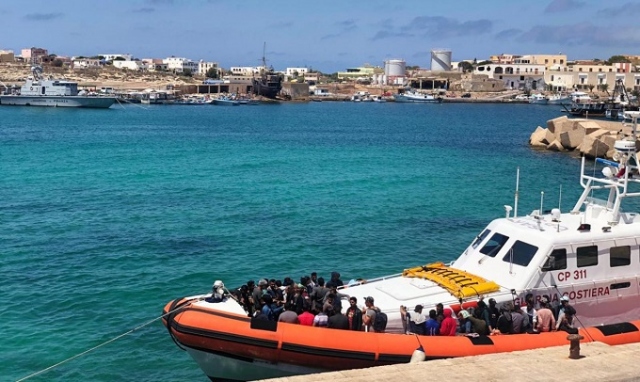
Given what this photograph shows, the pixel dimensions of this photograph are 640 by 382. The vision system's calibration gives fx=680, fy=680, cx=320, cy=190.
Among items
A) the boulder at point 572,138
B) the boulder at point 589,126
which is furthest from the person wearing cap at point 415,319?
the boulder at point 572,138

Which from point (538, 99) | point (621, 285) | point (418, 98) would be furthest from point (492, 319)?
point (418, 98)

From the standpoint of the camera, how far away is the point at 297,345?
1136 cm

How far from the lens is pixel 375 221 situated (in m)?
27.5

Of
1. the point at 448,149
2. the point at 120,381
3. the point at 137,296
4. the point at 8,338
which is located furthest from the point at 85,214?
the point at 448,149

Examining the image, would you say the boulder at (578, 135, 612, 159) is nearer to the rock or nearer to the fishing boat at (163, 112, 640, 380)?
the rock

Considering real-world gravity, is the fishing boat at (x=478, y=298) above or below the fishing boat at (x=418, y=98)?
below

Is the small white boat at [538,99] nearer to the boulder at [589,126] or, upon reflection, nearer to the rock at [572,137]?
the rock at [572,137]

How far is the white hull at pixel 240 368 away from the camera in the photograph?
1157 cm

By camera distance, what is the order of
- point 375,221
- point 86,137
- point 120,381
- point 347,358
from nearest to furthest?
point 347,358, point 120,381, point 375,221, point 86,137

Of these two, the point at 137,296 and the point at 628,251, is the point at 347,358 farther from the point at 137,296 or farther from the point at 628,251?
the point at 137,296

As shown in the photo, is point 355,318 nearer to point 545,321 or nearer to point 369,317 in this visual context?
point 369,317

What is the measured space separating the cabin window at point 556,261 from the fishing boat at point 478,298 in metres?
0.02

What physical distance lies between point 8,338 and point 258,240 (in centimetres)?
1008

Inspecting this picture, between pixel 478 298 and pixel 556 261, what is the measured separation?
178 centimetres
